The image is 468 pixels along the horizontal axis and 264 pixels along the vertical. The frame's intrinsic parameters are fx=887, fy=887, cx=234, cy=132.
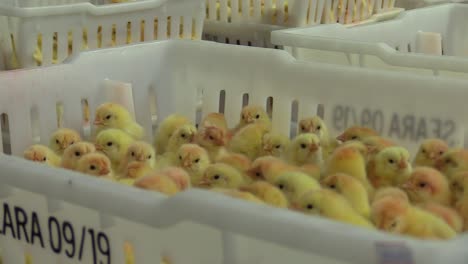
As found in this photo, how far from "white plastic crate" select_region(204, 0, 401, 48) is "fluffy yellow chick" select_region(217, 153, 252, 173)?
70 cm

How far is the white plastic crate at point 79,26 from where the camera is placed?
154 cm

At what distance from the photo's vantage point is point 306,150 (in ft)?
3.97

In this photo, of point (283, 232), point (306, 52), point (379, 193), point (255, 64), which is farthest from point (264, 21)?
point (283, 232)

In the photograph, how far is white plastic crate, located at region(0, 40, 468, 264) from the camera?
673 millimetres

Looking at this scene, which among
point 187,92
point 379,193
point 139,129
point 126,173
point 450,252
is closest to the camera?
point 450,252

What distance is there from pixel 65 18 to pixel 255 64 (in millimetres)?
390

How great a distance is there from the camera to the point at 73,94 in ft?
4.50

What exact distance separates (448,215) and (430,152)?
23 cm

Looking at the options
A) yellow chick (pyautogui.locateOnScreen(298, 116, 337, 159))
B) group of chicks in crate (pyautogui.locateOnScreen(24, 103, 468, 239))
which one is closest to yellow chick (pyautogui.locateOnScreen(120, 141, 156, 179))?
group of chicks in crate (pyautogui.locateOnScreen(24, 103, 468, 239))

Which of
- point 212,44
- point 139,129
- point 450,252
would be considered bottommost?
point 139,129

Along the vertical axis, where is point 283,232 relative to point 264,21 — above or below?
above

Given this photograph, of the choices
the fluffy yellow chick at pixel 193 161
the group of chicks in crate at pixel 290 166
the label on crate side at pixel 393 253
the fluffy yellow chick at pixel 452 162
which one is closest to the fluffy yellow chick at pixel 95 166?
the group of chicks in crate at pixel 290 166

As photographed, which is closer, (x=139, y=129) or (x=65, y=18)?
(x=139, y=129)

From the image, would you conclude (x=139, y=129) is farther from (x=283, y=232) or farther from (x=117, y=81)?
(x=283, y=232)
